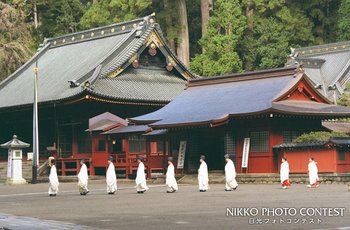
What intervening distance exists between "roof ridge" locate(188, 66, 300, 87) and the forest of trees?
64.6 feet

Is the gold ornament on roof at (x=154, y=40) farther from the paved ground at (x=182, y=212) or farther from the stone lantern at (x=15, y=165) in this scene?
the paved ground at (x=182, y=212)

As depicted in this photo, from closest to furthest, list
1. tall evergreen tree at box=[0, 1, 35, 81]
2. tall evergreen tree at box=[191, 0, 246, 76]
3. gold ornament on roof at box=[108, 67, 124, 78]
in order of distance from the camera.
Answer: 1. gold ornament on roof at box=[108, 67, 124, 78]
2. tall evergreen tree at box=[0, 1, 35, 81]
3. tall evergreen tree at box=[191, 0, 246, 76]

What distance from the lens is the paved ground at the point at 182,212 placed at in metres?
15.6

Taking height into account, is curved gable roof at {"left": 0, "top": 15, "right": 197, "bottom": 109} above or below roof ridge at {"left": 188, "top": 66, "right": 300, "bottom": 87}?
above

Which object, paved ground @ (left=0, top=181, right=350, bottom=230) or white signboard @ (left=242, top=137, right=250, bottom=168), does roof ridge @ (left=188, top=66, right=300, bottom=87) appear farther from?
paved ground @ (left=0, top=181, right=350, bottom=230)

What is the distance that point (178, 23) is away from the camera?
69.7m

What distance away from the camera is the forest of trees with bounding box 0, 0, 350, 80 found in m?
61.3

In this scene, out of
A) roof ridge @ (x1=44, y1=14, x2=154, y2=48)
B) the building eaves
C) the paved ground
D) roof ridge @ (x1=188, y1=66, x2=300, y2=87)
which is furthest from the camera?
the building eaves

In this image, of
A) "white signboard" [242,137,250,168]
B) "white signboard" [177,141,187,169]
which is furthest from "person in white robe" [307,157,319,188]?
"white signboard" [177,141,187,169]

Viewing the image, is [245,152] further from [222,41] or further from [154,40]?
[222,41]

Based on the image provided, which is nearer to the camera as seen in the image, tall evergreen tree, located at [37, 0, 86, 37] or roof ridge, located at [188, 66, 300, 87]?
roof ridge, located at [188, 66, 300, 87]

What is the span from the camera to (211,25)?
6506 centimetres

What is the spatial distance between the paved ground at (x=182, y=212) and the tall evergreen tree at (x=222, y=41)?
37.8 metres

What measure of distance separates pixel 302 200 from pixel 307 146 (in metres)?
12.3
